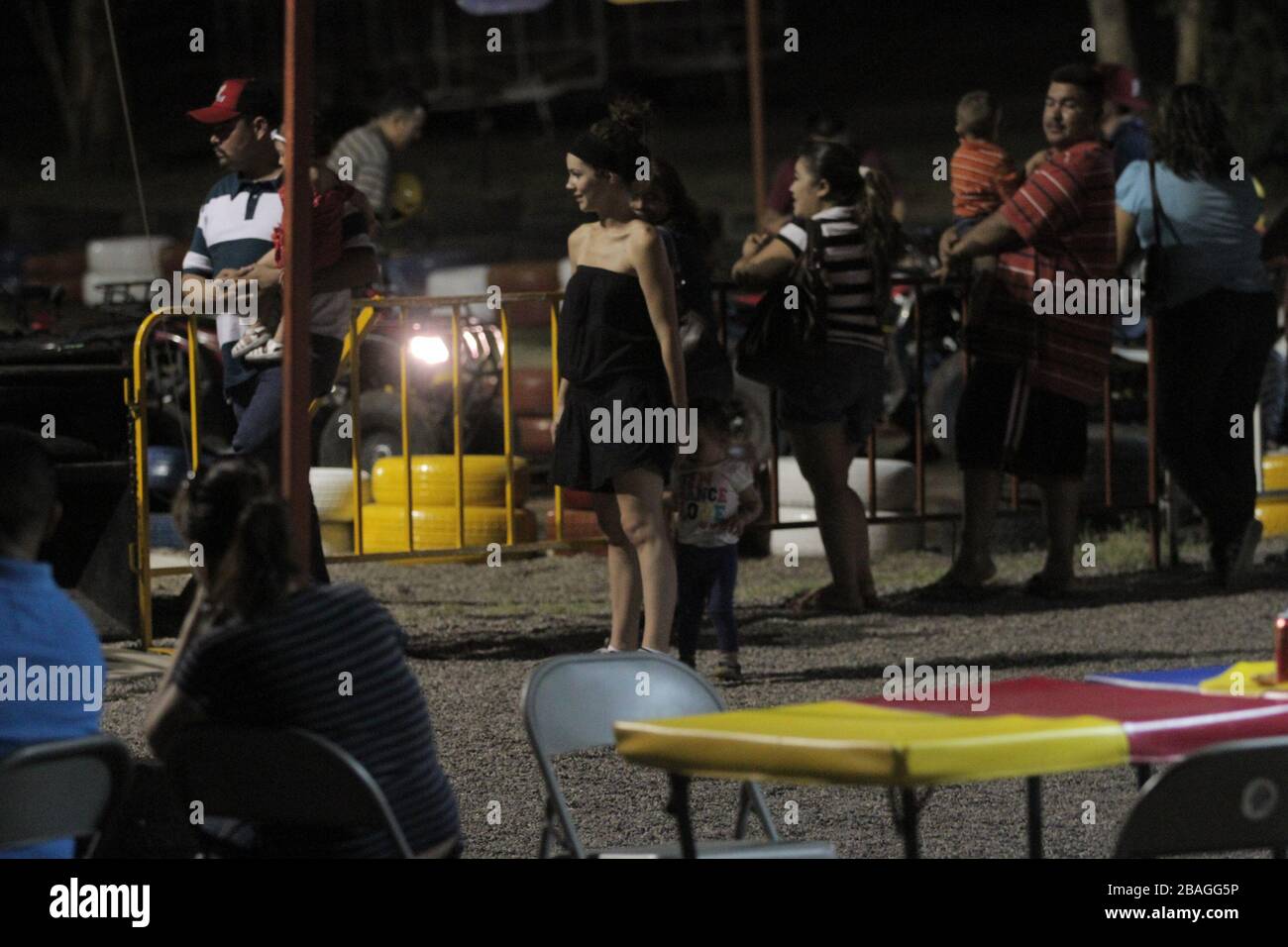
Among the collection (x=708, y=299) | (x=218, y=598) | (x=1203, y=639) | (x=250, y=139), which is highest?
(x=250, y=139)

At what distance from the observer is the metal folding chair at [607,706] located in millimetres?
4633

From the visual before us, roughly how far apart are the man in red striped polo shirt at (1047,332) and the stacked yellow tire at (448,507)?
1.96m

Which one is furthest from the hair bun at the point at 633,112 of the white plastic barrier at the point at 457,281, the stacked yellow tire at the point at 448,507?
the white plastic barrier at the point at 457,281

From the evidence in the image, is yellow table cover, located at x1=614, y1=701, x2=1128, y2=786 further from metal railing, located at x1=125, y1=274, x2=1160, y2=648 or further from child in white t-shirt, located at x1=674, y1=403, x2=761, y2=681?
metal railing, located at x1=125, y1=274, x2=1160, y2=648

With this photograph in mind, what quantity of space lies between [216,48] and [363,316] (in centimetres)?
2325

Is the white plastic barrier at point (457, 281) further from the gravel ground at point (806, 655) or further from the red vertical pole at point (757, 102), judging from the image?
the gravel ground at point (806, 655)

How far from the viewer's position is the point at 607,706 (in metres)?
4.78

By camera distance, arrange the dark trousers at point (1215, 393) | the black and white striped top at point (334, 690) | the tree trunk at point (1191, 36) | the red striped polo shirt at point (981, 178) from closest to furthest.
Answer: the black and white striped top at point (334, 690), the dark trousers at point (1215, 393), the red striped polo shirt at point (981, 178), the tree trunk at point (1191, 36)

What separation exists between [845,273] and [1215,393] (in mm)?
1979

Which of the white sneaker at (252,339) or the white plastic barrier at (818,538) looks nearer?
the white sneaker at (252,339)

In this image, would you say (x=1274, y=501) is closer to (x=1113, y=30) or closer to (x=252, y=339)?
A: (x=252, y=339)
